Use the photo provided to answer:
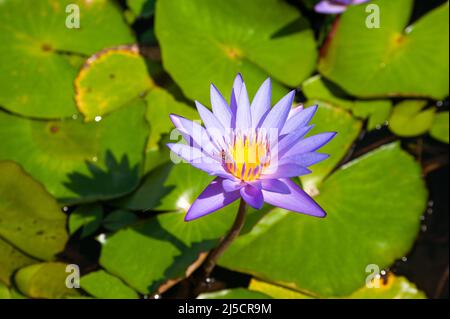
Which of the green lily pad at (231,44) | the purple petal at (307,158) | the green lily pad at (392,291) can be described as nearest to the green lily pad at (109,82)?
the green lily pad at (231,44)

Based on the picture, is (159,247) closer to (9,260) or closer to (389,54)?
(9,260)

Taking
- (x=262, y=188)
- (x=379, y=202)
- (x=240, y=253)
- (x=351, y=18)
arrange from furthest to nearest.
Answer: (x=351, y=18)
(x=379, y=202)
(x=240, y=253)
(x=262, y=188)

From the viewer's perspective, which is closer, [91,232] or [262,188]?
[262,188]

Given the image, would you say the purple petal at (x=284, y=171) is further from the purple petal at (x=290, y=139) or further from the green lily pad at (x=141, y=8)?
the green lily pad at (x=141, y=8)

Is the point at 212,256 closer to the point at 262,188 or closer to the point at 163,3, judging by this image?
the point at 262,188

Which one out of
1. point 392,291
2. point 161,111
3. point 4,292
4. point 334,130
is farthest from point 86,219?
point 392,291

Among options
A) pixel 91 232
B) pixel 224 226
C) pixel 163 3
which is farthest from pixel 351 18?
pixel 91 232
